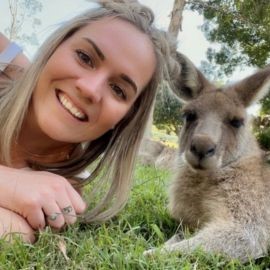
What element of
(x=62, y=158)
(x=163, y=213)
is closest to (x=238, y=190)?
(x=163, y=213)

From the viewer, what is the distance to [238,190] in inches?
134

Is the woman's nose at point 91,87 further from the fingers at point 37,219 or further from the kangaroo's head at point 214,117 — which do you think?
the kangaroo's head at point 214,117

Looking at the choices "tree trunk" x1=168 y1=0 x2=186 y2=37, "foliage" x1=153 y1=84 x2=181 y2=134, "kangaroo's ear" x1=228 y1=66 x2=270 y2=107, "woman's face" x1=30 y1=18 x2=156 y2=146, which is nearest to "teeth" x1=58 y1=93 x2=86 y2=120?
"woman's face" x1=30 y1=18 x2=156 y2=146

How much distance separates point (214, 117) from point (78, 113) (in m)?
1.49

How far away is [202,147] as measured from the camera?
11.1 ft

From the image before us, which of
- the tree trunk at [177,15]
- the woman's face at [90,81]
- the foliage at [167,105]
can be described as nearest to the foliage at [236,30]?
the tree trunk at [177,15]

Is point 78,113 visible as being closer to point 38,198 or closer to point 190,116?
point 38,198

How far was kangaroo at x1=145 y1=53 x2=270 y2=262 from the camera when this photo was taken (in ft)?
9.80

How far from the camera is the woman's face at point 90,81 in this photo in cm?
262

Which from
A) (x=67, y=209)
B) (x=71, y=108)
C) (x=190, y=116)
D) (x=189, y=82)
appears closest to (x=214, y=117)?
(x=190, y=116)

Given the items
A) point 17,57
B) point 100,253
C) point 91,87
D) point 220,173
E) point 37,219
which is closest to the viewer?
point 100,253

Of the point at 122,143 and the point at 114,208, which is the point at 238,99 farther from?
the point at 114,208

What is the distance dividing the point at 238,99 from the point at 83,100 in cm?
194

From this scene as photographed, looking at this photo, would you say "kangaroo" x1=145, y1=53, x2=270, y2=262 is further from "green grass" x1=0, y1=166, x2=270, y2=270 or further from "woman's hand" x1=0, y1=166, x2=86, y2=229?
"woman's hand" x1=0, y1=166, x2=86, y2=229
